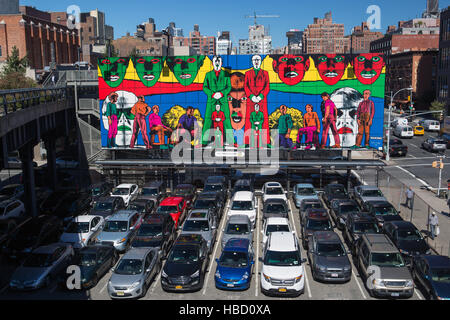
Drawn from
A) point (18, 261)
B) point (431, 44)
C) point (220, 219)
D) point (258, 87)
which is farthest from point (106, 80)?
point (431, 44)

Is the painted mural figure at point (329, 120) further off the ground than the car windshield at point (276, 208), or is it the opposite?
the painted mural figure at point (329, 120)

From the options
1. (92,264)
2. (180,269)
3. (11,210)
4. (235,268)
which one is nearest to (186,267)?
(180,269)

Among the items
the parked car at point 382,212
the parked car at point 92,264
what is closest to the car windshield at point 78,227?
the parked car at point 92,264

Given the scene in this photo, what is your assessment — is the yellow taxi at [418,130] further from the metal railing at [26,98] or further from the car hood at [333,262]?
the car hood at [333,262]

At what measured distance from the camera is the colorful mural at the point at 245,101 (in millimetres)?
32750

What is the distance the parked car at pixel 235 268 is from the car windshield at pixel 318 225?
191 inches

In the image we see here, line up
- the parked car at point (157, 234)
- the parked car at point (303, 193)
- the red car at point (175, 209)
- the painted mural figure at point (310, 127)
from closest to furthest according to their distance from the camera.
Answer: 1. the parked car at point (157, 234)
2. the red car at point (175, 209)
3. the parked car at point (303, 193)
4. the painted mural figure at point (310, 127)

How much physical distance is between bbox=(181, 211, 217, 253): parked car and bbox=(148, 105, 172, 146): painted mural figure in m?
12.2

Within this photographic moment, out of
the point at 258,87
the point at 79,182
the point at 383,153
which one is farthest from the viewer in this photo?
the point at 383,153

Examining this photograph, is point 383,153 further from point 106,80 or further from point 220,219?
point 106,80

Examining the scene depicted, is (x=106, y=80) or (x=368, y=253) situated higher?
(x=106, y=80)

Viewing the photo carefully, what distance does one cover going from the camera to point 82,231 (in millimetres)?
22578
